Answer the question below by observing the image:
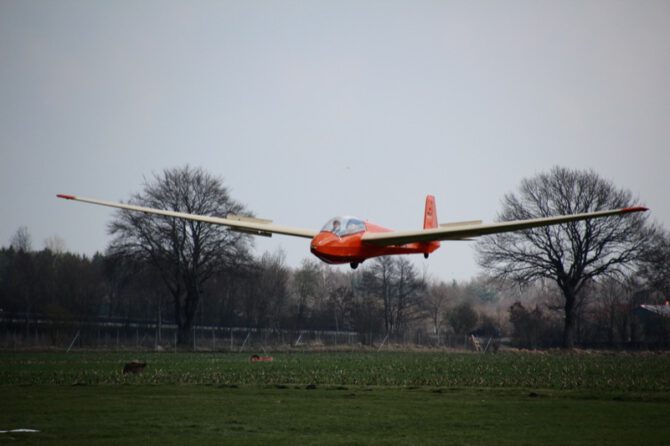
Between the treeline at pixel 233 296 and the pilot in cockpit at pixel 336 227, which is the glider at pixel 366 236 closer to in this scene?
the pilot in cockpit at pixel 336 227

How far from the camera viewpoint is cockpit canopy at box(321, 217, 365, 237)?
2752cm

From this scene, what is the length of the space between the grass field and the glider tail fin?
1028 centimetres

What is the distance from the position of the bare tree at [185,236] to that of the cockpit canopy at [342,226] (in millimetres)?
45064

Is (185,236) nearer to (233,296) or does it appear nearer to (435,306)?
(233,296)

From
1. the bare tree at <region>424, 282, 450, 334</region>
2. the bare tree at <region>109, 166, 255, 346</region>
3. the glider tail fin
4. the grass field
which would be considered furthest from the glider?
the bare tree at <region>424, 282, 450, 334</region>

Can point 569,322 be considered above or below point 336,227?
below

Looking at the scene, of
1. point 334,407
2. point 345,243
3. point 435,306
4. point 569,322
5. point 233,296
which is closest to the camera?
point 334,407

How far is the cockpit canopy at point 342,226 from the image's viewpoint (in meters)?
27.5

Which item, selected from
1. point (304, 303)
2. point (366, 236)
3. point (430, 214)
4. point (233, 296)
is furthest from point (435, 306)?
point (366, 236)

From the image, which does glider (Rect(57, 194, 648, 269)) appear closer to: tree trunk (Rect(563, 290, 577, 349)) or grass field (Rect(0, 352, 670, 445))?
grass field (Rect(0, 352, 670, 445))

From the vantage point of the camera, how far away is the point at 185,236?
2884 inches

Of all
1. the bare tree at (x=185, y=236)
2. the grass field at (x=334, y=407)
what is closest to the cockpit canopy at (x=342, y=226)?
the grass field at (x=334, y=407)

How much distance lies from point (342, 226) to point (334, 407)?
9.62 meters

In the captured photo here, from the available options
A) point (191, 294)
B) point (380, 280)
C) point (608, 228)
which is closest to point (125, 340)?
point (191, 294)
